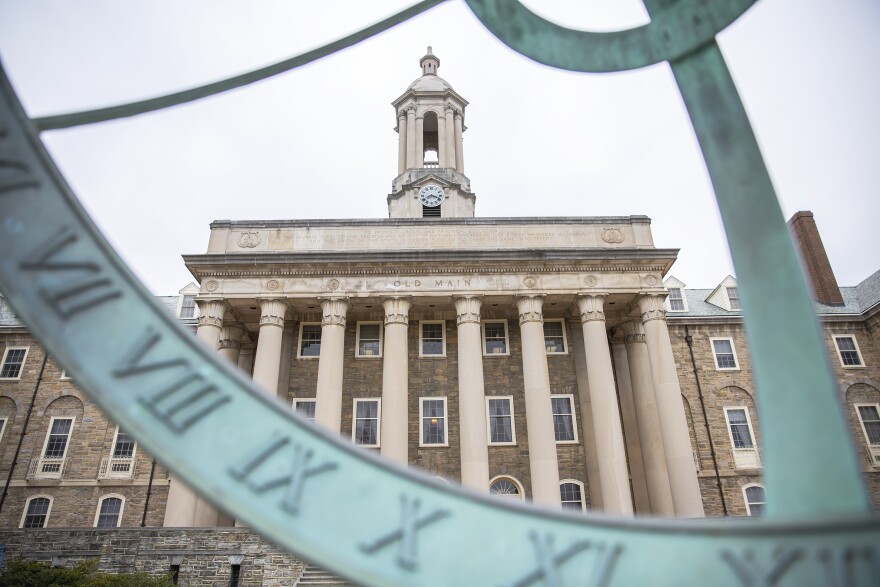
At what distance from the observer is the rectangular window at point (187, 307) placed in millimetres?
42162

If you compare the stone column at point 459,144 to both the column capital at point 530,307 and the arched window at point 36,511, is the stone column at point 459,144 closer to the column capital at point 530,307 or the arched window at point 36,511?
the column capital at point 530,307

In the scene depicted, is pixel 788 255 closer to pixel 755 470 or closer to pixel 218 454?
pixel 218 454

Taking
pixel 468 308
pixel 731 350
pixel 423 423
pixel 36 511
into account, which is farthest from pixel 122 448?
pixel 731 350

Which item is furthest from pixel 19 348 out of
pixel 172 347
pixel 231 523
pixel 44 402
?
pixel 172 347

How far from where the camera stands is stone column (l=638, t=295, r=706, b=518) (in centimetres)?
2621

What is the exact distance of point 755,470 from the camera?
34594 millimetres

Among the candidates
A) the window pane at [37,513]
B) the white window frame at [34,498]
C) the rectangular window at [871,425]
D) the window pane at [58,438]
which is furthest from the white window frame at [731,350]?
the window pane at [37,513]

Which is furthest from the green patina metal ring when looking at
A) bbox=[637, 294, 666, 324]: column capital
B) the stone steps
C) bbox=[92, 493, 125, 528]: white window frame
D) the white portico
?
bbox=[92, 493, 125, 528]: white window frame

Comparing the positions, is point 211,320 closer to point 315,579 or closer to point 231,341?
point 231,341

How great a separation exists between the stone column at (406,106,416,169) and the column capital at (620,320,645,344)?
755 inches

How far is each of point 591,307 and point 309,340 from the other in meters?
15.7

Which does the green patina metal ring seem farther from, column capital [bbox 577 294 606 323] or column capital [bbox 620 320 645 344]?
column capital [bbox 620 320 645 344]

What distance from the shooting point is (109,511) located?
3306cm

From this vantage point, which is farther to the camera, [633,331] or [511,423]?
[633,331]
